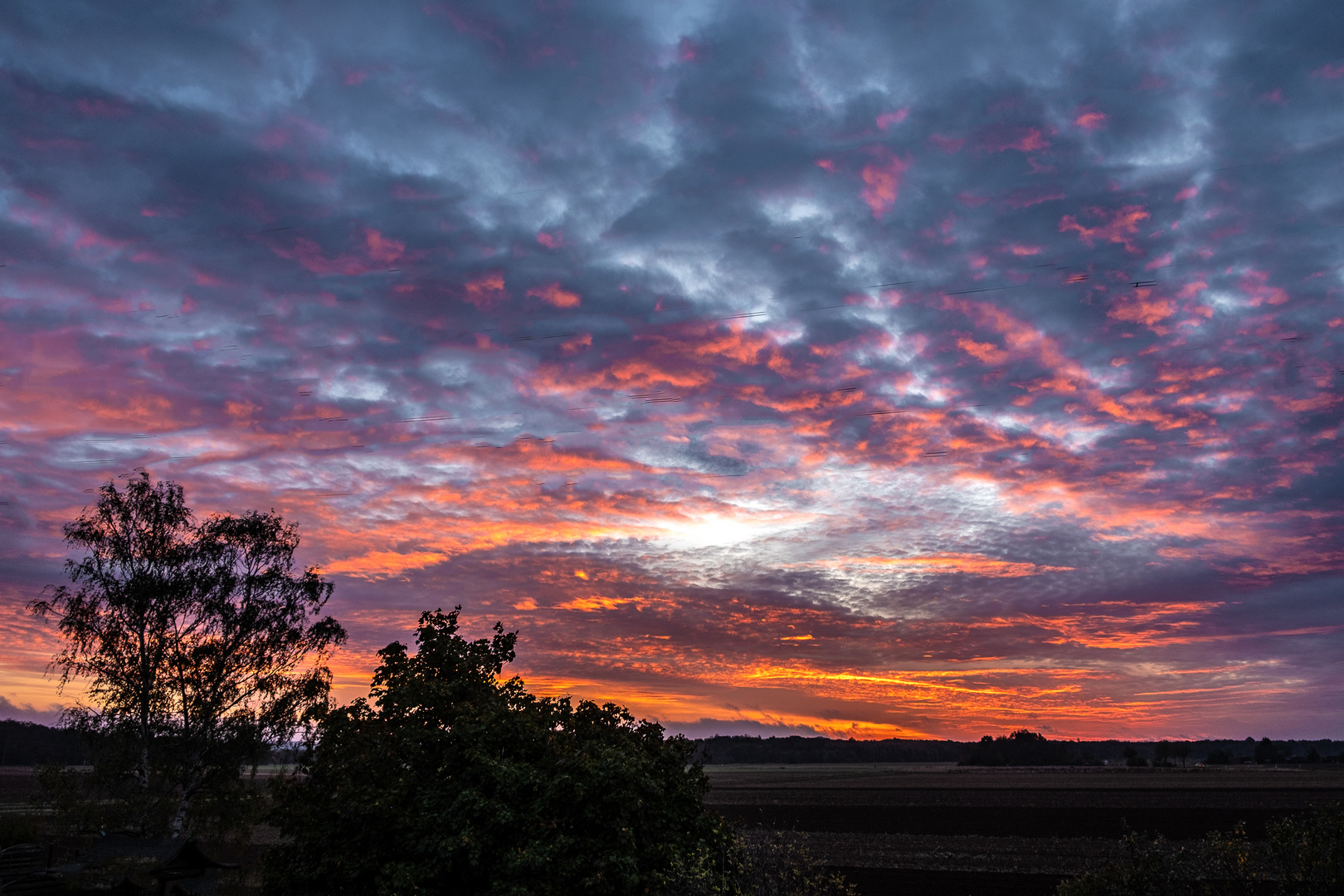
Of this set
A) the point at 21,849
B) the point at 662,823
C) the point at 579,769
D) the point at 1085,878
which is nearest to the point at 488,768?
the point at 579,769

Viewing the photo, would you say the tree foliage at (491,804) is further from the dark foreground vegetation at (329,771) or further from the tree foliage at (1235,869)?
the tree foliage at (1235,869)

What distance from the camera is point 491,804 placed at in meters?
16.4

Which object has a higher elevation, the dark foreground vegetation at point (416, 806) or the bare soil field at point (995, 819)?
the dark foreground vegetation at point (416, 806)

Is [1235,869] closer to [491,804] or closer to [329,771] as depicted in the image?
[491,804]

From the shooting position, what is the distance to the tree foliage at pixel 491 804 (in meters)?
15.7

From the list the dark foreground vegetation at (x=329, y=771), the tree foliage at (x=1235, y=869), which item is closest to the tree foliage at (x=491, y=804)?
the dark foreground vegetation at (x=329, y=771)

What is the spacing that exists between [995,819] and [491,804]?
70.0 meters

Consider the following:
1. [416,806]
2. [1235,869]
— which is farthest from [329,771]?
[1235,869]

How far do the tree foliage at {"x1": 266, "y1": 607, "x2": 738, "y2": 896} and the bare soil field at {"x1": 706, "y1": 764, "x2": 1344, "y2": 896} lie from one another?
90.7 inches

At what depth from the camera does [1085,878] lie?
15828mm

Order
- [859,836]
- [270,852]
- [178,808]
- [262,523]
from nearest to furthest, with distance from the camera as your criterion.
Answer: [270,852] → [178,808] → [262,523] → [859,836]

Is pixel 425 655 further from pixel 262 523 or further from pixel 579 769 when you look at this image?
pixel 262 523

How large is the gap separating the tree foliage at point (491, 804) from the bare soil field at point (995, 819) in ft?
7.56

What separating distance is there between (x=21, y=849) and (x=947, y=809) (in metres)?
77.4
